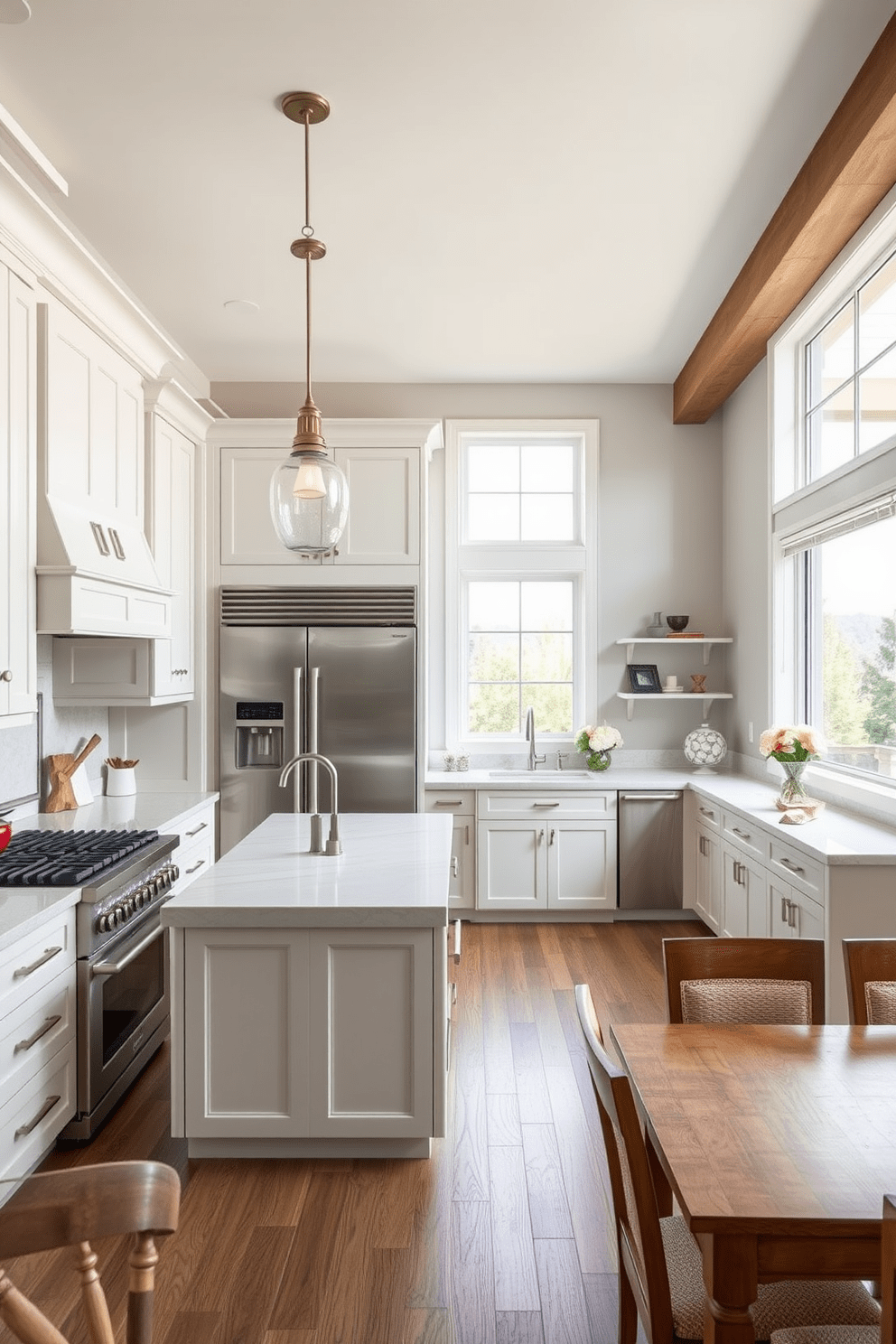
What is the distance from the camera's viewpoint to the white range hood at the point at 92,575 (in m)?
3.09

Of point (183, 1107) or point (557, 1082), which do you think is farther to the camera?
point (557, 1082)

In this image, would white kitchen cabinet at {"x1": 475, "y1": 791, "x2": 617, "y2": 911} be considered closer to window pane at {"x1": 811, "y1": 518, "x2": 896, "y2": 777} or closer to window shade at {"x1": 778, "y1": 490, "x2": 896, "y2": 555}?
window pane at {"x1": 811, "y1": 518, "x2": 896, "y2": 777}

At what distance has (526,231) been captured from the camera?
3631 mm

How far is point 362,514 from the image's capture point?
4.94 meters

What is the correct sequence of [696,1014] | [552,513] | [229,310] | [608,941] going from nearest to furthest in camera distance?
[696,1014] < [229,310] < [608,941] < [552,513]

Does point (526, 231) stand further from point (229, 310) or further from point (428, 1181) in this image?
point (428, 1181)

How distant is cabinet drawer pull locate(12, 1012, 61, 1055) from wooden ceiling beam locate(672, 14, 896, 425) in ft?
11.2

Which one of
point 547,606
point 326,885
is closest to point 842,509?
point 547,606

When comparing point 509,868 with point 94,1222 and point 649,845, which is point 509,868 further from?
point 94,1222

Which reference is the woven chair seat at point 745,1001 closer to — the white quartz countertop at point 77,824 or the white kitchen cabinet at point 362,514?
the white quartz countertop at point 77,824

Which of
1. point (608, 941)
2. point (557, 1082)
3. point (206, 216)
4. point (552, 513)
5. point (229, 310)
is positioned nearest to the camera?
point (557, 1082)

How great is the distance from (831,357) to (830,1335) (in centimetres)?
377

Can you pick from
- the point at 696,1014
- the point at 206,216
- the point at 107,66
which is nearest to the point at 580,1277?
the point at 696,1014

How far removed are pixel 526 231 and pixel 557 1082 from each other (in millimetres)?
3209
